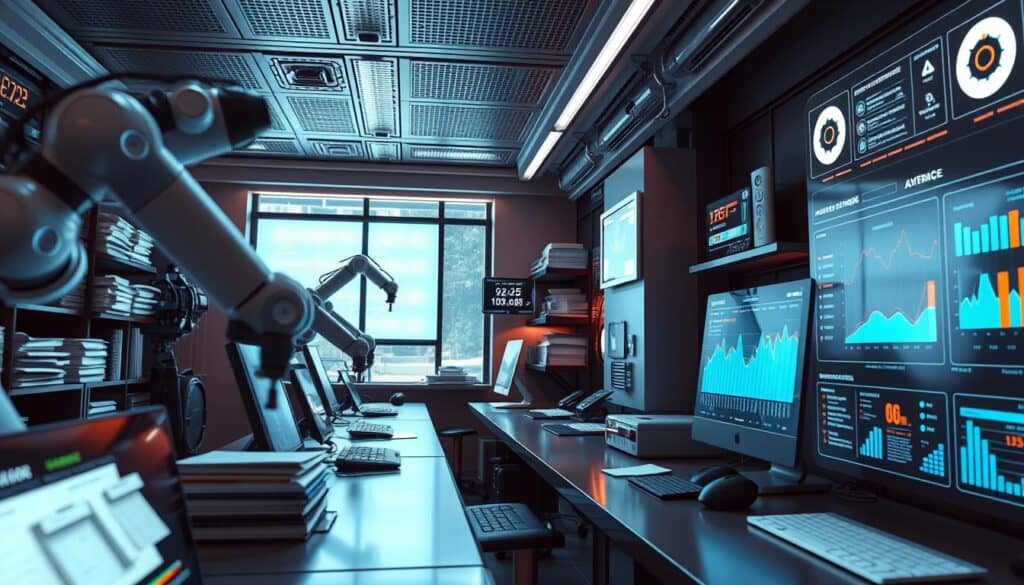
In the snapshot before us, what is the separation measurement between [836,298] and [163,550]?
1.80 m

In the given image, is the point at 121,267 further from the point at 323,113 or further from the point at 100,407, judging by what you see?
the point at 323,113

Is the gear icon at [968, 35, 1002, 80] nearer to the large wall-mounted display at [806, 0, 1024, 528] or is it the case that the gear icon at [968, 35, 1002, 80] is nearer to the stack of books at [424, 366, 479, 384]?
the large wall-mounted display at [806, 0, 1024, 528]

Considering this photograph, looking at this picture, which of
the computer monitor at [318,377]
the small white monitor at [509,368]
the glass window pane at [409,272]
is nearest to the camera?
the computer monitor at [318,377]

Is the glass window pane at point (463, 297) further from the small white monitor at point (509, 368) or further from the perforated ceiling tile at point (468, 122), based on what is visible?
the perforated ceiling tile at point (468, 122)

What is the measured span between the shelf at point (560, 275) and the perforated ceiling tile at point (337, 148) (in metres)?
1.83

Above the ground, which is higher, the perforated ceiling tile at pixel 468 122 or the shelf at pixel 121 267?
the perforated ceiling tile at pixel 468 122

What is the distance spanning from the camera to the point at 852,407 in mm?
1748

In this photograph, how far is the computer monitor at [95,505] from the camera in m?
0.57

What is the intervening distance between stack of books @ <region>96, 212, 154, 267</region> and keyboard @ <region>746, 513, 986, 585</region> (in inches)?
136

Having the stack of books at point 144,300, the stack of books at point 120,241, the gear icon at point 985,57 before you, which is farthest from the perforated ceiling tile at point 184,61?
the gear icon at point 985,57

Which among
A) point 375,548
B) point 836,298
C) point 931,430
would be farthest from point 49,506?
point 836,298

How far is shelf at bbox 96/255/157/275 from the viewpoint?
3.96 metres

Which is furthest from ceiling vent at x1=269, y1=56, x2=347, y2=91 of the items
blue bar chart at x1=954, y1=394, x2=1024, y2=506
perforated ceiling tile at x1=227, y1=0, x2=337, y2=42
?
blue bar chart at x1=954, y1=394, x2=1024, y2=506

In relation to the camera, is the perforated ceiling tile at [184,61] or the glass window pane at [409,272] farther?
the glass window pane at [409,272]
